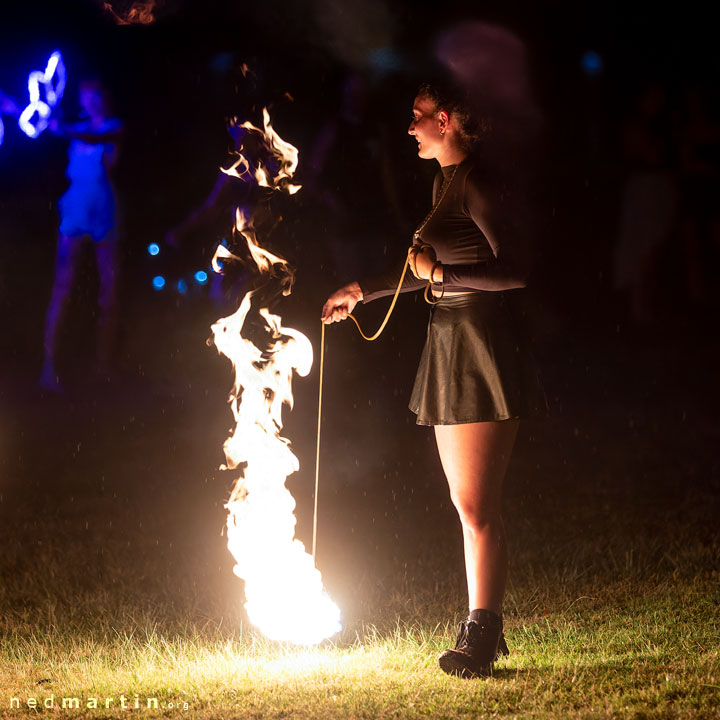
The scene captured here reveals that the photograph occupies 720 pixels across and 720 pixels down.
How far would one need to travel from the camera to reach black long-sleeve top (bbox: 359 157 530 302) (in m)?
4.54

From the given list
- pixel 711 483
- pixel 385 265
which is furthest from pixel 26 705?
pixel 385 265

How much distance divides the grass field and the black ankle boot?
87 mm

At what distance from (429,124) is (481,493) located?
1.57 m

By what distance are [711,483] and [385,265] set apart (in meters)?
4.32

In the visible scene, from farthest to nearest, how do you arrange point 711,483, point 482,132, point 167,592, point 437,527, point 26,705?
1. point 711,483
2. point 437,527
3. point 167,592
4. point 482,132
5. point 26,705

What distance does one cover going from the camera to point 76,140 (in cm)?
1223

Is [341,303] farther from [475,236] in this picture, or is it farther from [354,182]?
[354,182]

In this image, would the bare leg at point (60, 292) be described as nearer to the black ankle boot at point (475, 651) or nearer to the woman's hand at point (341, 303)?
the woman's hand at point (341, 303)

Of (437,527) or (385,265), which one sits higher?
(385,265)

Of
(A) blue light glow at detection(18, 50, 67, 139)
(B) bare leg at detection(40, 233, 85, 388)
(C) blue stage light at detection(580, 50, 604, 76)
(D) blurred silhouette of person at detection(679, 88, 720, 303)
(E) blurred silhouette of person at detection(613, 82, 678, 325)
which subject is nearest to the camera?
(A) blue light glow at detection(18, 50, 67, 139)

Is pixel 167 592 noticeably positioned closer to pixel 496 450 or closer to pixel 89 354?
pixel 496 450

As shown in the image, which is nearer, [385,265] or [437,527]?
[437,527]

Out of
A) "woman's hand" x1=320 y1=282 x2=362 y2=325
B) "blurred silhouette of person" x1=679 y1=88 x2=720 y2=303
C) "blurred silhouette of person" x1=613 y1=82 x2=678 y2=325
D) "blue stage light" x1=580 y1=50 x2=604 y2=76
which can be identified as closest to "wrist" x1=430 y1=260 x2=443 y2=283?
"woman's hand" x1=320 y1=282 x2=362 y2=325

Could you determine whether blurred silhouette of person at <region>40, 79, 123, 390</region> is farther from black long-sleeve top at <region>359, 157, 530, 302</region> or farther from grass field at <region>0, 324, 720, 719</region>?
black long-sleeve top at <region>359, 157, 530, 302</region>
